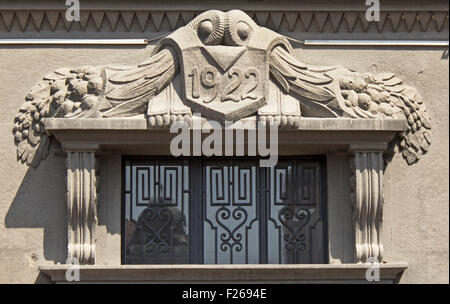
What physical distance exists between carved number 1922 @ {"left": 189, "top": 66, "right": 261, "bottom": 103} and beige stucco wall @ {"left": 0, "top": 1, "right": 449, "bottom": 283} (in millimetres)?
624

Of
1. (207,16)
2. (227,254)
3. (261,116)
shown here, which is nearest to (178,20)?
(207,16)

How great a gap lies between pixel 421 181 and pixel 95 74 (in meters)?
3.38

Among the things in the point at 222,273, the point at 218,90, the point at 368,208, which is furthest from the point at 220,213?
the point at 368,208

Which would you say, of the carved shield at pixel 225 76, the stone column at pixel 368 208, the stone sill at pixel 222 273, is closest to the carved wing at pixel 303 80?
the carved shield at pixel 225 76

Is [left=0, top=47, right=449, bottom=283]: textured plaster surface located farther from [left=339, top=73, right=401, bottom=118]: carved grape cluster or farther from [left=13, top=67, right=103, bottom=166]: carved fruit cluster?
[left=339, top=73, right=401, bottom=118]: carved grape cluster

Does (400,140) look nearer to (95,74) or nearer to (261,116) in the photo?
(261,116)

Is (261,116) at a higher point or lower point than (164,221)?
higher

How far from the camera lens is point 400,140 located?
15305 millimetres

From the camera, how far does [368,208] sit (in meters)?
15.0

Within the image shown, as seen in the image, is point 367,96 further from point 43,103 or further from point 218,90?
point 43,103

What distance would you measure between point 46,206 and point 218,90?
2.03 meters

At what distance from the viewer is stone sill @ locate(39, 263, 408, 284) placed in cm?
1477

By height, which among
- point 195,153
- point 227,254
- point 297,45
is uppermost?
point 297,45

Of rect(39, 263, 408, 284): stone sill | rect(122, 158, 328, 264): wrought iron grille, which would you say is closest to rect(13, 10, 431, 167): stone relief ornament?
rect(122, 158, 328, 264): wrought iron grille
